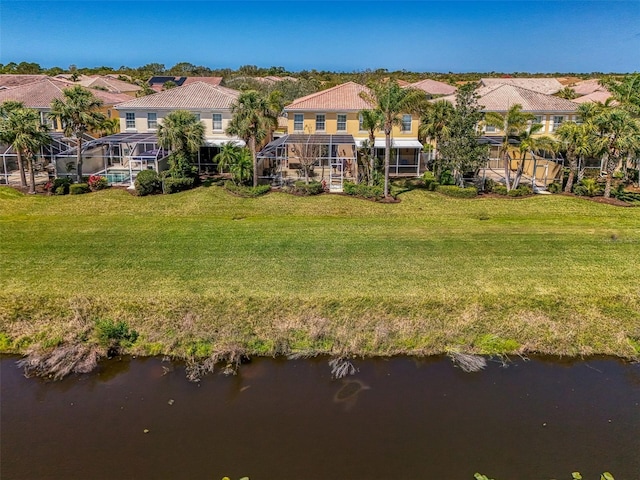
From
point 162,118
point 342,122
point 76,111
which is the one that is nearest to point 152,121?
point 162,118

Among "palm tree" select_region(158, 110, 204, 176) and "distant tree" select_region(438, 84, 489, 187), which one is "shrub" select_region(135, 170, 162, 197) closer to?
"palm tree" select_region(158, 110, 204, 176)

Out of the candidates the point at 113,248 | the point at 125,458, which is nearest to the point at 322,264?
the point at 113,248

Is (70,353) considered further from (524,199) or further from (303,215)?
(524,199)

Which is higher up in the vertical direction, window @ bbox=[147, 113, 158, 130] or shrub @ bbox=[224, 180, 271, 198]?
window @ bbox=[147, 113, 158, 130]

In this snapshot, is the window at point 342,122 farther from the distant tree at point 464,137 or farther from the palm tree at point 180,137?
the palm tree at point 180,137

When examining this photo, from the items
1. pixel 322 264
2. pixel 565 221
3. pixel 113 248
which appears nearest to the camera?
pixel 322 264

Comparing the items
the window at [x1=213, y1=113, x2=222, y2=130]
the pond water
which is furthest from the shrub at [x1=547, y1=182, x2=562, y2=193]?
the window at [x1=213, y1=113, x2=222, y2=130]
